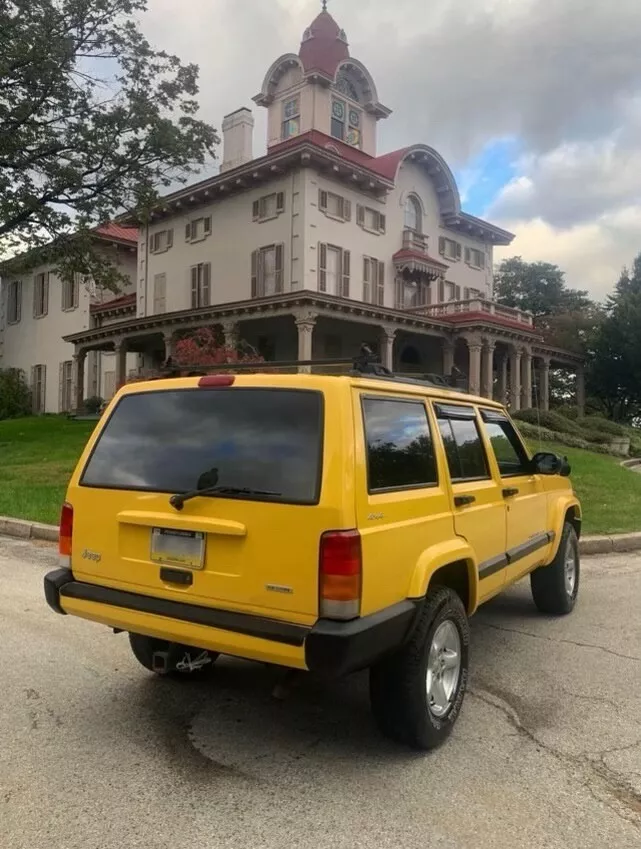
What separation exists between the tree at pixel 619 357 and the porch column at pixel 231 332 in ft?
66.4

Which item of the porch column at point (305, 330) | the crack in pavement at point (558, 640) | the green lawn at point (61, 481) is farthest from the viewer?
the porch column at point (305, 330)

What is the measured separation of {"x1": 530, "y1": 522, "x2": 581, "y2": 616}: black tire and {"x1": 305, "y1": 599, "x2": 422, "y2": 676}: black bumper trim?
3.00m

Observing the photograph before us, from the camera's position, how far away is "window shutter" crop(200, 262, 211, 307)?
28438mm

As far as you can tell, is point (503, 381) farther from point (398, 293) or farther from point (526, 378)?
point (398, 293)

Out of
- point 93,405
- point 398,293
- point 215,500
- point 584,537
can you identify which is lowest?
point 584,537

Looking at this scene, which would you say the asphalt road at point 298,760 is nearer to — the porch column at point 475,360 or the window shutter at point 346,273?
the window shutter at point 346,273

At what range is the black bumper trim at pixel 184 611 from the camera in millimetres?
2945

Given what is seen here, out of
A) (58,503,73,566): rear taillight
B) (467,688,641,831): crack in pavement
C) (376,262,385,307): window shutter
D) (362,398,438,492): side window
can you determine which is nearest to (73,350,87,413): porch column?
(376,262,385,307): window shutter

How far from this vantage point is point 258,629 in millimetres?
2990

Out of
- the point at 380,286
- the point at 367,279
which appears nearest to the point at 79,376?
the point at 367,279

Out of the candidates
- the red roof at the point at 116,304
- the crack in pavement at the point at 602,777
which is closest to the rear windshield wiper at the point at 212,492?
the crack in pavement at the point at 602,777

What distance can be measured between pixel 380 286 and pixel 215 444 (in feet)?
82.7

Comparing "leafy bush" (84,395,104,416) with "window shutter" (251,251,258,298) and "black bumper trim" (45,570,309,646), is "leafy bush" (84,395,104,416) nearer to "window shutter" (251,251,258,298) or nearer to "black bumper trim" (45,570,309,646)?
"window shutter" (251,251,258,298)

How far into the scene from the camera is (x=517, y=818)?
2795mm
